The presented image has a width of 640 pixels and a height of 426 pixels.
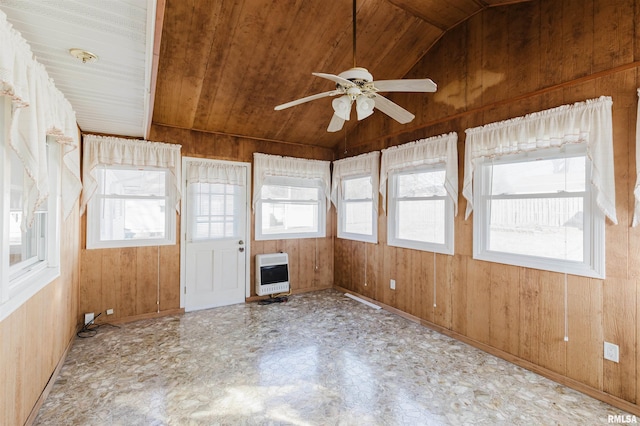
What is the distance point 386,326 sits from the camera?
12.2 ft

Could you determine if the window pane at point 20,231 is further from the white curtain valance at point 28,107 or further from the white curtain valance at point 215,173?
the white curtain valance at point 215,173

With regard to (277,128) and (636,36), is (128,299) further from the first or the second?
(636,36)

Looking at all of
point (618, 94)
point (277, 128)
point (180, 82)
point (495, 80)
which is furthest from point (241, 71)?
point (618, 94)

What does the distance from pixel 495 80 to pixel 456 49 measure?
67cm

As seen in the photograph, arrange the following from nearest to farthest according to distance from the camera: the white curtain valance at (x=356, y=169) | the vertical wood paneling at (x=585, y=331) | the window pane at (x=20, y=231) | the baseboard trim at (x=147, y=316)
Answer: the window pane at (x=20, y=231) → the vertical wood paneling at (x=585, y=331) → the baseboard trim at (x=147, y=316) → the white curtain valance at (x=356, y=169)

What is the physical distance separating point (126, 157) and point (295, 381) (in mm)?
3276

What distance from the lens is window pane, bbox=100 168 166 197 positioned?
3789mm

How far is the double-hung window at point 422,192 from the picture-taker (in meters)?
3.48

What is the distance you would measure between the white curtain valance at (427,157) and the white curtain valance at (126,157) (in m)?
2.85

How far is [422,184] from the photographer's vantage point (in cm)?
390

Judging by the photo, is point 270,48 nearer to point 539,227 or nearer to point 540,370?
point 539,227

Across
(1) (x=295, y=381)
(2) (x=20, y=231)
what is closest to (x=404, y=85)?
(1) (x=295, y=381)

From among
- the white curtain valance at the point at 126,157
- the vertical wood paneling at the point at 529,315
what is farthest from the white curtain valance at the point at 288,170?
the vertical wood paneling at the point at 529,315

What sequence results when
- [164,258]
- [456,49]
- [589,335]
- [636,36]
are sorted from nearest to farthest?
[636,36], [589,335], [456,49], [164,258]
